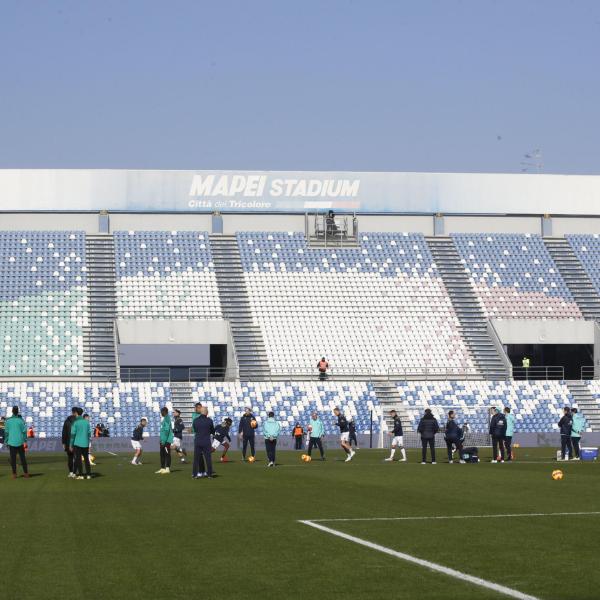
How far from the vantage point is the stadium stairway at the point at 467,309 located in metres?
63.1

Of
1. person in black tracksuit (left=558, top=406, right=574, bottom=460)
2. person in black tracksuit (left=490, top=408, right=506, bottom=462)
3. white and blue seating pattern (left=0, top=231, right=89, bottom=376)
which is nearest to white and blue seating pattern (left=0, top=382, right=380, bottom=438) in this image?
white and blue seating pattern (left=0, top=231, right=89, bottom=376)

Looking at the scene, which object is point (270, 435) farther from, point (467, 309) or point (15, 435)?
point (467, 309)

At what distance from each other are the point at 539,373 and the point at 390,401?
12399 millimetres

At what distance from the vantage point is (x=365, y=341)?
63438mm

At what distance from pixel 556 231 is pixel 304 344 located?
19.1m

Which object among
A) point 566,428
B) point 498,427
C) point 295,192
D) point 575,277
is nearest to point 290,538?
point 498,427

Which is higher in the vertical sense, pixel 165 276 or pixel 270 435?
pixel 165 276

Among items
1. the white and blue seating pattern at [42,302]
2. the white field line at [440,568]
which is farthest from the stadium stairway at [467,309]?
the white field line at [440,568]

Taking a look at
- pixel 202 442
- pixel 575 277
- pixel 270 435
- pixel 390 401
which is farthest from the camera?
pixel 575 277

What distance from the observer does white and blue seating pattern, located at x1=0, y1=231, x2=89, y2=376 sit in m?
59.2

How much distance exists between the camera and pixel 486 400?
193 ft

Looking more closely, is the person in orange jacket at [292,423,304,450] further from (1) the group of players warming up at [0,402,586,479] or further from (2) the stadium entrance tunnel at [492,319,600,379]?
(2) the stadium entrance tunnel at [492,319,600,379]

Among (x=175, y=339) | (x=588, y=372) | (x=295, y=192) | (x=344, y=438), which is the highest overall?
(x=295, y=192)

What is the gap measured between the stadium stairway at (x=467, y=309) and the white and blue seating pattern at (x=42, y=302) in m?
19.4
